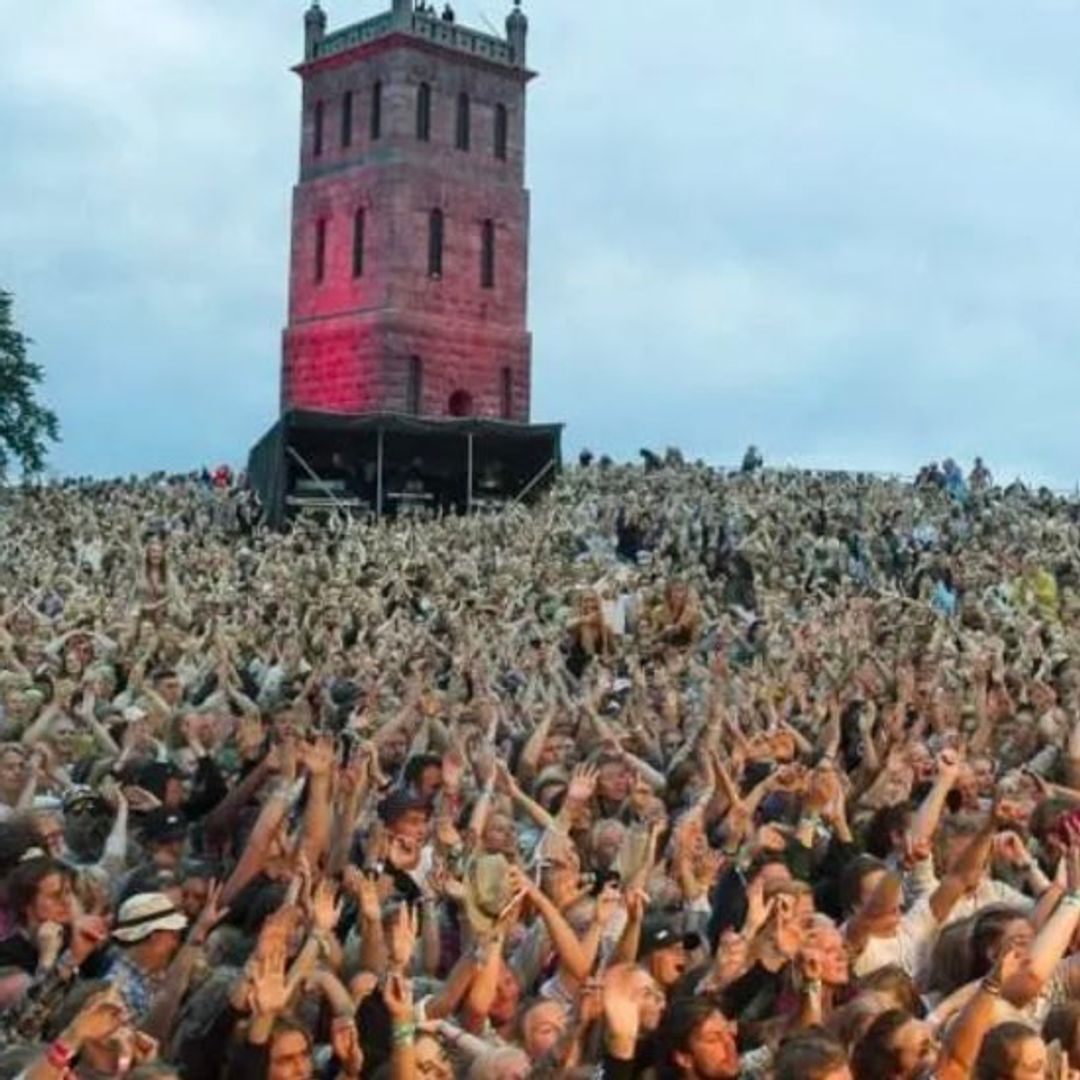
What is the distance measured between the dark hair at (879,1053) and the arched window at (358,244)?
195 feet

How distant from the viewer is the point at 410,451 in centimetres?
3484

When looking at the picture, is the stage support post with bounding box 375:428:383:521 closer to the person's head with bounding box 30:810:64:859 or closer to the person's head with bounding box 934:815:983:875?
the person's head with bounding box 30:810:64:859

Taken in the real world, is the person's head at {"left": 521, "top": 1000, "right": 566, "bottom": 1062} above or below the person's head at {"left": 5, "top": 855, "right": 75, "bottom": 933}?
below

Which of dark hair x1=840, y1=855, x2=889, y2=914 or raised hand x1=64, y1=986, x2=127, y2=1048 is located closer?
raised hand x1=64, y1=986, x2=127, y2=1048

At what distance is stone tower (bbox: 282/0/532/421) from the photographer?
206ft

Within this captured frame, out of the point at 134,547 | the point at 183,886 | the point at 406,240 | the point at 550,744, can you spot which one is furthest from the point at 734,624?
the point at 406,240

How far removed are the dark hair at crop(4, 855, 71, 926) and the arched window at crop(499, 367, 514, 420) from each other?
57.3 m

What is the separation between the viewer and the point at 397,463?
34.8 meters

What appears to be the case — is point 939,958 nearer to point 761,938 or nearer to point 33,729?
point 761,938

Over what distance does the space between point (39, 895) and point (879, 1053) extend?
2.97 m

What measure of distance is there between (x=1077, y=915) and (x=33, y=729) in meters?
6.40

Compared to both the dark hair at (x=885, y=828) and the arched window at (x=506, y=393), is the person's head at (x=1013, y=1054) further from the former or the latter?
the arched window at (x=506, y=393)

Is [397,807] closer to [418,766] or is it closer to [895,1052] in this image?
[418,766]

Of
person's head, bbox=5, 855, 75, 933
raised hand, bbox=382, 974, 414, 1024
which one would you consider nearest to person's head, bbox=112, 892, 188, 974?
person's head, bbox=5, 855, 75, 933
